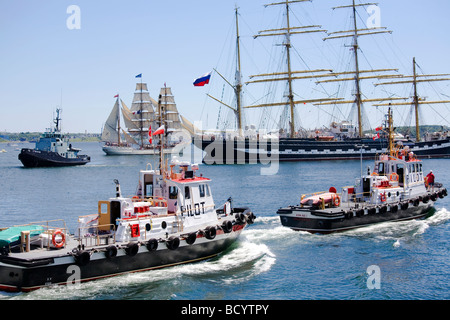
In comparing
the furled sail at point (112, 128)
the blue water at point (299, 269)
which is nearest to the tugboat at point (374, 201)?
the blue water at point (299, 269)

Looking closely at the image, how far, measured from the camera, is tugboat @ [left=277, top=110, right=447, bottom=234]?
2768cm

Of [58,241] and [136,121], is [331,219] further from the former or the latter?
[136,121]

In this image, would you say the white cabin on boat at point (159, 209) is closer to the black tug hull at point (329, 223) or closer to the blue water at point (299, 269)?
the blue water at point (299, 269)

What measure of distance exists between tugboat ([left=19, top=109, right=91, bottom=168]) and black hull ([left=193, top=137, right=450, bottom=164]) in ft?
90.4

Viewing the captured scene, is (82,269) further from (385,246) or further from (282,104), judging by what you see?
(282,104)

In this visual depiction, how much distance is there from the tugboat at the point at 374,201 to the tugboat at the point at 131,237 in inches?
161

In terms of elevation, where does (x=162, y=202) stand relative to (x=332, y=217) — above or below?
above

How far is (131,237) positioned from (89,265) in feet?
7.34

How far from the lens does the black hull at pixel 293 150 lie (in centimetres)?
9906

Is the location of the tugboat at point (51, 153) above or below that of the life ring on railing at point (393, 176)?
above

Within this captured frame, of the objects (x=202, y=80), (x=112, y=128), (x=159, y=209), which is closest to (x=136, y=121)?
(x=112, y=128)

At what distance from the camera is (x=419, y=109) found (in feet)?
359

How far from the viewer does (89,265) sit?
18.3m
